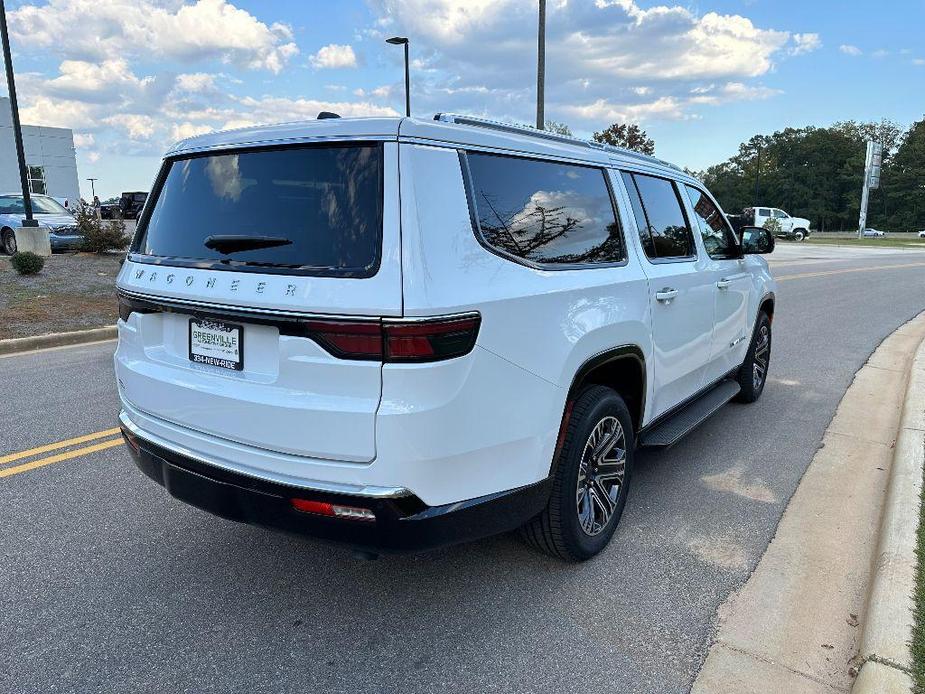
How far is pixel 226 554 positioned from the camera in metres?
3.33

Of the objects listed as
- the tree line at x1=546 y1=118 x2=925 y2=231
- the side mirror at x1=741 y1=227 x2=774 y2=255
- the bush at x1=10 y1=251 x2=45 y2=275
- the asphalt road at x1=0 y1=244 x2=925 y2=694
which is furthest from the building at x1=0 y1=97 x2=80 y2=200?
the tree line at x1=546 y1=118 x2=925 y2=231

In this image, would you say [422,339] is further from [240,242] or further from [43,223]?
[43,223]

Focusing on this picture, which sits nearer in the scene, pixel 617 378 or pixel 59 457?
pixel 617 378

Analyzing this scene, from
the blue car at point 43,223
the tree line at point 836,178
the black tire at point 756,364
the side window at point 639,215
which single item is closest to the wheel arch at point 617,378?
the side window at point 639,215

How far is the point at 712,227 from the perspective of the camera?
193 inches

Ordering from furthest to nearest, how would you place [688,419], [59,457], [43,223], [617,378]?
[43,223]
[59,457]
[688,419]
[617,378]

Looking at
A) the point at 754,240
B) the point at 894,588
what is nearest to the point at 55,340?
the point at 754,240

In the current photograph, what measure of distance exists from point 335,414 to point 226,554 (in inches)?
58.1

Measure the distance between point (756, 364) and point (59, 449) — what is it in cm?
567

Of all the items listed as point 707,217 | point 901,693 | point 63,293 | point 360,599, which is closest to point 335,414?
point 360,599

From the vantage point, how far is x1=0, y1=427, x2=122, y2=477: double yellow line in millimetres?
4348

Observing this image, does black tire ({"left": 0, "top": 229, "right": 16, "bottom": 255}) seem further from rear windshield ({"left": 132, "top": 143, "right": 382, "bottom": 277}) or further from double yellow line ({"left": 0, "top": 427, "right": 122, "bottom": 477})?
rear windshield ({"left": 132, "top": 143, "right": 382, "bottom": 277})

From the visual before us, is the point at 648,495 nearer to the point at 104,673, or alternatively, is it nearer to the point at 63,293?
the point at 104,673

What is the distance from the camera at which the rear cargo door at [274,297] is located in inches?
90.7
